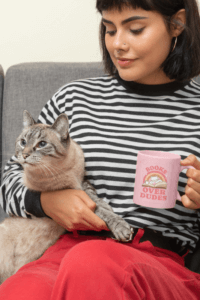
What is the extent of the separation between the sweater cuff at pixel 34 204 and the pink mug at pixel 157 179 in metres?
0.36

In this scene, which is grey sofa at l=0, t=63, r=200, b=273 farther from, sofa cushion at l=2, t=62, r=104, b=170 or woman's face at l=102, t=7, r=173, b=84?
woman's face at l=102, t=7, r=173, b=84

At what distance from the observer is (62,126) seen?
99 centimetres

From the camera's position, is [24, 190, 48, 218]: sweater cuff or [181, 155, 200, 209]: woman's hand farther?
[24, 190, 48, 218]: sweater cuff

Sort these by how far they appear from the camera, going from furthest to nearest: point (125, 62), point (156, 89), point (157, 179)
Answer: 1. point (156, 89)
2. point (125, 62)
3. point (157, 179)

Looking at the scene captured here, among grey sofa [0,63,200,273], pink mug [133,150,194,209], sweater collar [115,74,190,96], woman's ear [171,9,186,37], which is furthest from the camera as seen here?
grey sofa [0,63,200,273]

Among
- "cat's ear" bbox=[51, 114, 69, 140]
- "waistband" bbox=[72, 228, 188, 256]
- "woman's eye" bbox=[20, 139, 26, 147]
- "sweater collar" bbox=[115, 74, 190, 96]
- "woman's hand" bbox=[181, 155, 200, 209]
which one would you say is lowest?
"waistband" bbox=[72, 228, 188, 256]

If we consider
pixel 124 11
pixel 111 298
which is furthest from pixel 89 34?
pixel 111 298

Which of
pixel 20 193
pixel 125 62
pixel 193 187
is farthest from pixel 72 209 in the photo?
pixel 125 62

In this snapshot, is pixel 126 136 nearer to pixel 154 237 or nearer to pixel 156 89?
pixel 156 89

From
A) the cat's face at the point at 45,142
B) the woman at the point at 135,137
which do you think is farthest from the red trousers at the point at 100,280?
the cat's face at the point at 45,142

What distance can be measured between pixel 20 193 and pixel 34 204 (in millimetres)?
86

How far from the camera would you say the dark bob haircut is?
911 millimetres

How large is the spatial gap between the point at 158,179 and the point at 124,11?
0.52 meters

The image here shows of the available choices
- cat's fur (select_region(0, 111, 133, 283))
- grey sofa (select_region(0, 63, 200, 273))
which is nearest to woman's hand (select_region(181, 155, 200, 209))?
cat's fur (select_region(0, 111, 133, 283))
